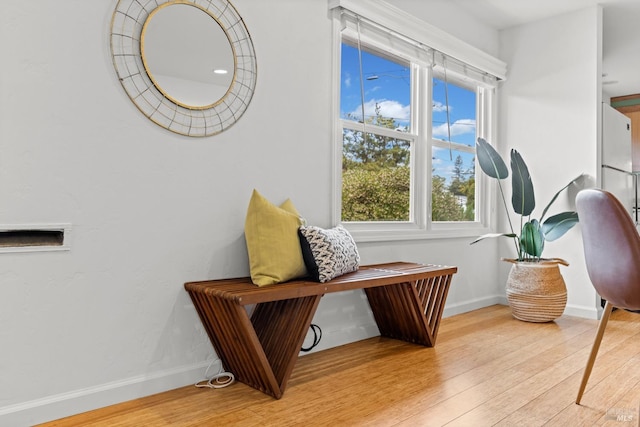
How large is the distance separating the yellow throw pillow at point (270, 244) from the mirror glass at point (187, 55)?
56cm

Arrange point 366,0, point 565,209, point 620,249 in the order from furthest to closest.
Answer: point 565,209 < point 366,0 < point 620,249

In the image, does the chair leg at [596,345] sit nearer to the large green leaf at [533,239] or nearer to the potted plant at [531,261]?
the potted plant at [531,261]

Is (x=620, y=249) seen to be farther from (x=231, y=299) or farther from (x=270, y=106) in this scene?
(x=270, y=106)

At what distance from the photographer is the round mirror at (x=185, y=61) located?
6.77 ft

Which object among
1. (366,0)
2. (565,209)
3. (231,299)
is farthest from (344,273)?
(565,209)

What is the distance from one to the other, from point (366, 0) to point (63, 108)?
194 centimetres

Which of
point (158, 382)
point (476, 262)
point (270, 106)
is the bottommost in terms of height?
point (158, 382)

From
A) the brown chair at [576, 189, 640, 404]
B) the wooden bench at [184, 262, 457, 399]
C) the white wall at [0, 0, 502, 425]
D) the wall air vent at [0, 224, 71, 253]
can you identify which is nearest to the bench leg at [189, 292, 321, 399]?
the wooden bench at [184, 262, 457, 399]

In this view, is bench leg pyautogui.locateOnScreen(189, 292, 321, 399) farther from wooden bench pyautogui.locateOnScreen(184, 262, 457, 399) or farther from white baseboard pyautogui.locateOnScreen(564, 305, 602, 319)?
white baseboard pyautogui.locateOnScreen(564, 305, 602, 319)

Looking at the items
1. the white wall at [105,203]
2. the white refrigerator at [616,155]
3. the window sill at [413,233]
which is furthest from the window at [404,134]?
the white refrigerator at [616,155]

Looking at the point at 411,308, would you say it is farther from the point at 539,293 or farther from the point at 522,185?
the point at 522,185

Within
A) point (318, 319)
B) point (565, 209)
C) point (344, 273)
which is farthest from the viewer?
point (565, 209)

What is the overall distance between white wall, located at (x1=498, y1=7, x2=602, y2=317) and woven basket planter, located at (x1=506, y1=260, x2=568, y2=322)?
0.49 meters

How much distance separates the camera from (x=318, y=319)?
279cm
